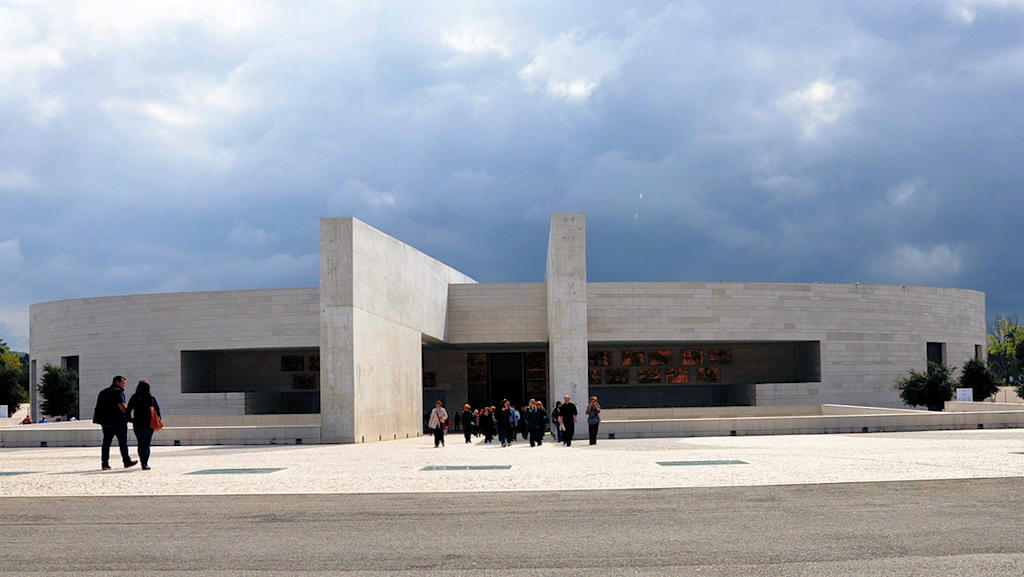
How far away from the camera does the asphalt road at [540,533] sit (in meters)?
6.24

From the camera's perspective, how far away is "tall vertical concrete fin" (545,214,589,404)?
1104 inches

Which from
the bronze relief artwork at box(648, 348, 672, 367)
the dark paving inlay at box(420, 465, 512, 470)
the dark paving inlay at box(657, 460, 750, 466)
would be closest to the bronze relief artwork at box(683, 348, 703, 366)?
the bronze relief artwork at box(648, 348, 672, 367)

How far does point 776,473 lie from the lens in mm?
11961

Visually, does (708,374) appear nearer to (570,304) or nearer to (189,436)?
(570,304)

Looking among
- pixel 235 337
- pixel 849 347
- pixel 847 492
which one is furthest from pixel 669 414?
pixel 847 492

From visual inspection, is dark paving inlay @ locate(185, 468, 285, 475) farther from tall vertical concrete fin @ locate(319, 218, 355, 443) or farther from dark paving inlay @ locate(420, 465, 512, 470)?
tall vertical concrete fin @ locate(319, 218, 355, 443)

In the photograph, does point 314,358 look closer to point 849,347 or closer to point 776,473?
point 849,347

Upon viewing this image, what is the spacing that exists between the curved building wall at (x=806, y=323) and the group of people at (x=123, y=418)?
1125 inches

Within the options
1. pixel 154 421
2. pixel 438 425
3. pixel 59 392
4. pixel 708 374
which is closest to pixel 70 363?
pixel 59 392

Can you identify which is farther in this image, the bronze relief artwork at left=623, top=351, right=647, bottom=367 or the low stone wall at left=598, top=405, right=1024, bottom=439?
the bronze relief artwork at left=623, top=351, right=647, bottom=367

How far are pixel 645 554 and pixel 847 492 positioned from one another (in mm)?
4146

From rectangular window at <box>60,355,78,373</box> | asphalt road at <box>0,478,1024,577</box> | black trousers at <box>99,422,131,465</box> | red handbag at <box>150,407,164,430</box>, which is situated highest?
rectangular window at <box>60,355,78,373</box>

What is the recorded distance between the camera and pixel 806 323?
42875 millimetres

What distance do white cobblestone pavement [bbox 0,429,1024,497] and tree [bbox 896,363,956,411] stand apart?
22367 millimetres
